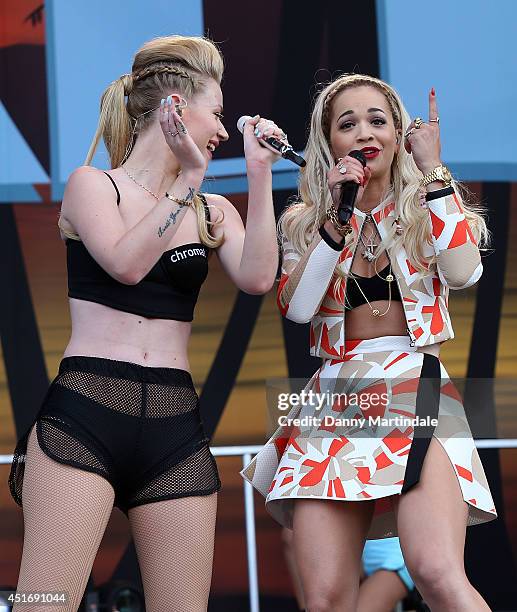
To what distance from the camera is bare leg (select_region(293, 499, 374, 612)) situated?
8.50 ft

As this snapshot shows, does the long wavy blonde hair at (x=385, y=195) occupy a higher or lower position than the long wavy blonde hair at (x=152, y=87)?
lower

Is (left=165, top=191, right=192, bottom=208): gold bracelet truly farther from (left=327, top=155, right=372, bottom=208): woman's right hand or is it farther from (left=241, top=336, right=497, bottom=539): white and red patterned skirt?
(left=241, top=336, right=497, bottom=539): white and red patterned skirt

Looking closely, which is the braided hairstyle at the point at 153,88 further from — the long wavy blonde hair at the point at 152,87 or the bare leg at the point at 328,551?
the bare leg at the point at 328,551

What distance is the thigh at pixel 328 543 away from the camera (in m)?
2.60

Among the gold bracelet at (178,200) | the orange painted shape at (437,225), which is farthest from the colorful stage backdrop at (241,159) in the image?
the gold bracelet at (178,200)

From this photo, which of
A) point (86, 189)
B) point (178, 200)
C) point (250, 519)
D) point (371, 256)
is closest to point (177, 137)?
point (178, 200)

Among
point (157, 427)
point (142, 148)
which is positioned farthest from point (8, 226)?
point (157, 427)

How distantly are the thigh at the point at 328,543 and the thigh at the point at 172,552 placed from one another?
32 centimetres

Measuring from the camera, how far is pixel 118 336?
243cm

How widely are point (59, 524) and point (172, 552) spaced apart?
0.26 meters

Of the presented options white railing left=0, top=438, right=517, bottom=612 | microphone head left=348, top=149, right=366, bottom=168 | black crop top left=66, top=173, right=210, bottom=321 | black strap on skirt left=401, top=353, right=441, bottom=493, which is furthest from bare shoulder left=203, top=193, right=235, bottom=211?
white railing left=0, top=438, right=517, bottom=612

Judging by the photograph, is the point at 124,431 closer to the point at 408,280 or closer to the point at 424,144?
the point at 408,280

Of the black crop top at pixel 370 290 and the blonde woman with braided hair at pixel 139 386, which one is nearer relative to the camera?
the blonde woman with braided hair at pixel 139 386

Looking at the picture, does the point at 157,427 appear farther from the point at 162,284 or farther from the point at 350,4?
the point at 350,4
